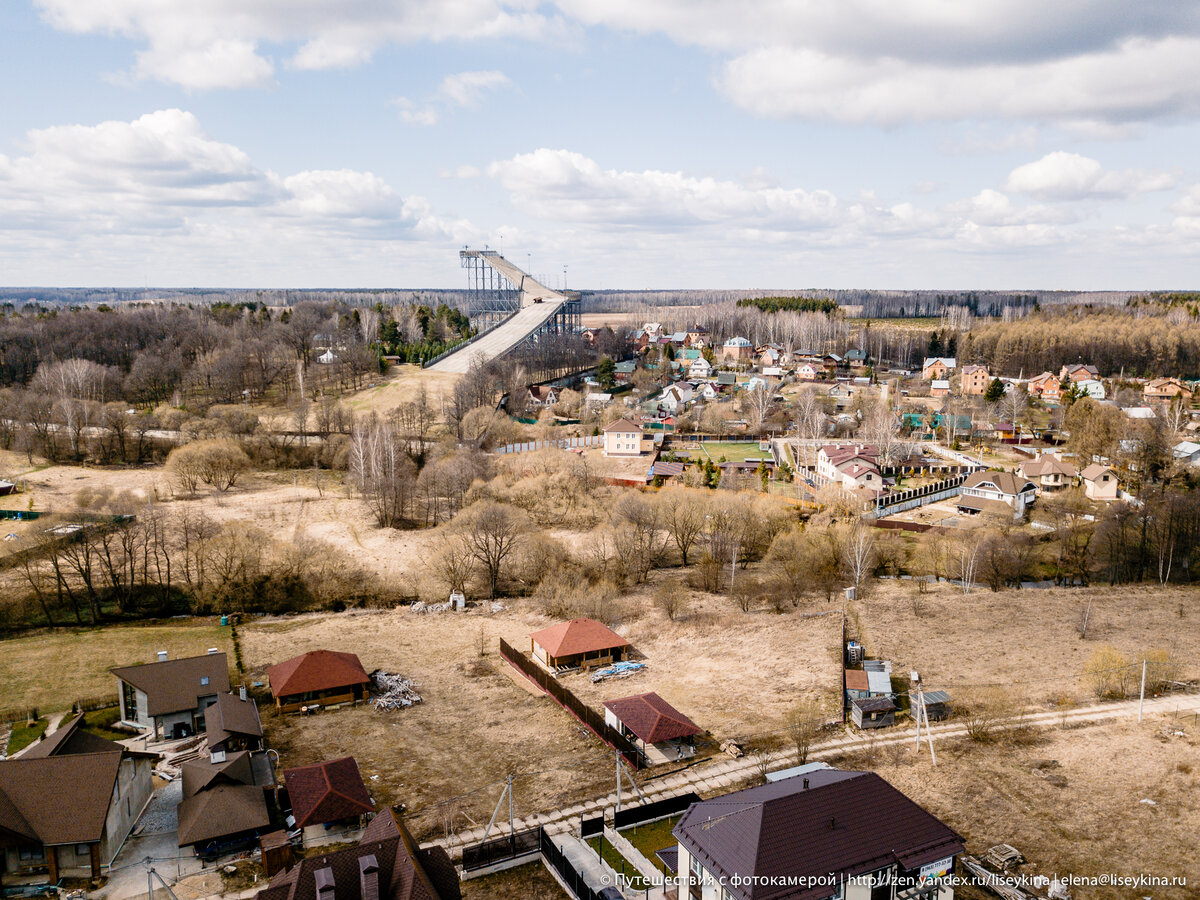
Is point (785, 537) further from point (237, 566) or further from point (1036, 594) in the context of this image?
point (237, 566)

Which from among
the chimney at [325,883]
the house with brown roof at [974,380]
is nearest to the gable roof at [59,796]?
the chimney at [325,883]

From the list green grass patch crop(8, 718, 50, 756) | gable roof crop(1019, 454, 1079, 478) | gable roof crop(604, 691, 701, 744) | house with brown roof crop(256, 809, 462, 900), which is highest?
gable roof crop(1019, 454, 1079, 478)

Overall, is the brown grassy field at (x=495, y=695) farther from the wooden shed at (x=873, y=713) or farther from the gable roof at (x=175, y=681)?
the gable roof at (x=175, y=681)

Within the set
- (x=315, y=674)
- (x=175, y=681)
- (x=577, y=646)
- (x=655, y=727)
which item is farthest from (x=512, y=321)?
(x=655, y=727)

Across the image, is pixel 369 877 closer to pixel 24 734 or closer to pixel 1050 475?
pixel 24 734

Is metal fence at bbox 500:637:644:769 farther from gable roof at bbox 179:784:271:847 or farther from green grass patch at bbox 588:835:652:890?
gable roof at bbox 179:784:271:847

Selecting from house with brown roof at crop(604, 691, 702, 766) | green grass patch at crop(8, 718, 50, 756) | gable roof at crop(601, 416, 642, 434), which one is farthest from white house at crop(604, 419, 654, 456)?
green grass patch at crop(8, 718, 50, 756)

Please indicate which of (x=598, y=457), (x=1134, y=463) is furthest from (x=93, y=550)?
(x=1134, y=463)
